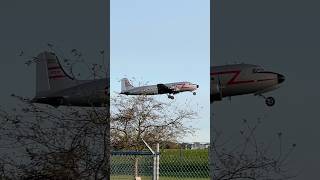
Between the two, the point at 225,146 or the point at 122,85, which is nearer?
the point at 225,146

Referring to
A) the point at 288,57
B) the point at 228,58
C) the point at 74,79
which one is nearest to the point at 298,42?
the point at 288,57

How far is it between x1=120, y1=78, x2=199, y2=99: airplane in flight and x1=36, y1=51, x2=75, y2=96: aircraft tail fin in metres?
0.39

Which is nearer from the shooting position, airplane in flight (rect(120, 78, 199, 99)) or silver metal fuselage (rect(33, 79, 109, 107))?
airplane in flight (rect(120, 78, 199, 99))

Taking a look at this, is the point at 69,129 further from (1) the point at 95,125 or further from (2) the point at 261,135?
(2) the point at 261,135

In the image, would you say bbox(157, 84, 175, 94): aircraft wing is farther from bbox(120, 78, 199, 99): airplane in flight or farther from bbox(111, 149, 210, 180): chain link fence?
bbox(111, 149, 210, 180): chain link fence

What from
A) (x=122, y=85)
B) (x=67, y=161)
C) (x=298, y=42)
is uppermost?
(x=298, y=42)

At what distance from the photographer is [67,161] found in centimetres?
452

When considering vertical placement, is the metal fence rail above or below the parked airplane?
below

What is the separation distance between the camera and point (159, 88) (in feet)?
14.6

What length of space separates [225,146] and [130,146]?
0.81m

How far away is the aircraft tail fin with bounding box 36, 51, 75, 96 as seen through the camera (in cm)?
446

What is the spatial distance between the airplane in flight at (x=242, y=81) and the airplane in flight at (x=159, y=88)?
0.16 m

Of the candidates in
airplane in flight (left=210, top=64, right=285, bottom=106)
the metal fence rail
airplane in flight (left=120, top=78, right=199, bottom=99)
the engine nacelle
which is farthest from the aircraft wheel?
the metal fence rail

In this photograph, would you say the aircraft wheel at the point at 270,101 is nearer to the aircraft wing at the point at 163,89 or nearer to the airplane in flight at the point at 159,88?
the airplane in flight at the point at 159,88
